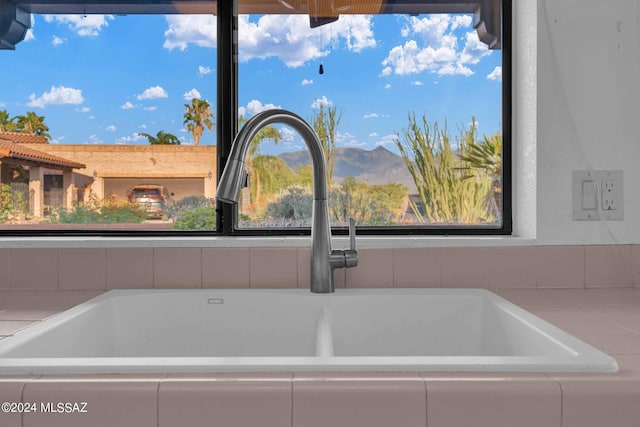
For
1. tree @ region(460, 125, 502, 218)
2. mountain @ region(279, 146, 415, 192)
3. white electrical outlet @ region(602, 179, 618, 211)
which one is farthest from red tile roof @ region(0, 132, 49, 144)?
white electrical outlet @ region(602, 179, 618, 211)

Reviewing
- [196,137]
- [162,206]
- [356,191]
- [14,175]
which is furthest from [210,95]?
[14,175]

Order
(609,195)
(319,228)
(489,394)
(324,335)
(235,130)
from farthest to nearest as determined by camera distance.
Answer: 1. (235,130)
2. (609,195)
3. (319,228)
4. (324,335)
5. (489,394)

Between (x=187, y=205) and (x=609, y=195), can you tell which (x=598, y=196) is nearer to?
(x=609, y=195)

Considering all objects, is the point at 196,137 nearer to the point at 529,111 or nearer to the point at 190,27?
the point at 190,27

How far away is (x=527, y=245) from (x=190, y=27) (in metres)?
1.25

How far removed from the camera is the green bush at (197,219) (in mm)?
1495

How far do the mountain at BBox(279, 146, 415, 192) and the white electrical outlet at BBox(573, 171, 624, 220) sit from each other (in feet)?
1.55

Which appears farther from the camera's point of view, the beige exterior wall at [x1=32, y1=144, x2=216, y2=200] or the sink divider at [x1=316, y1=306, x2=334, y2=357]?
the beige exterior wall at [x1=32, y1=144, x2=216, y2=200]

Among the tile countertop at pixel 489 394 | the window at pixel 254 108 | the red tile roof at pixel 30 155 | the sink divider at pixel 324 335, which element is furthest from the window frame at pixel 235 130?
the tile countertop at pixel 489 394

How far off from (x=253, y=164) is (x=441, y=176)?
61cm

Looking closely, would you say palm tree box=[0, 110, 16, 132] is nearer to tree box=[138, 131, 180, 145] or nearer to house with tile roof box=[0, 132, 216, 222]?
house with tile roof box=[0, 132, 216, 222]

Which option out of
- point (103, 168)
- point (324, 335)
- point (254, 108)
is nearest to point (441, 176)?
point (254, 108)

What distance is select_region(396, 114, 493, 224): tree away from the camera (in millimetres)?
1503

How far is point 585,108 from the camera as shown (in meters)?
1.31
